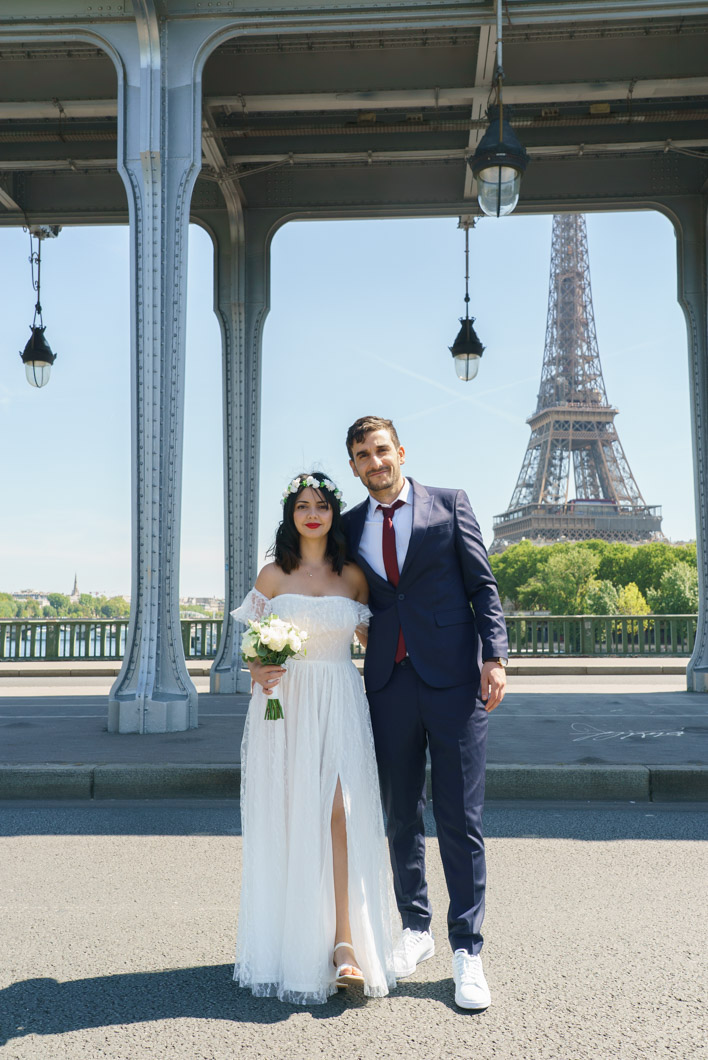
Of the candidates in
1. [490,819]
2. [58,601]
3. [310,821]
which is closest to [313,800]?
[310,821]

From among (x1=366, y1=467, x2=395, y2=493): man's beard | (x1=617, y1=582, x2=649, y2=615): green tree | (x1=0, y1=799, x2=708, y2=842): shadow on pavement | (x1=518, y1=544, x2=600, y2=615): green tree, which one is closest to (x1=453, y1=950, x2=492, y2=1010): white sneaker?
(x1=366, y1=467, x2=395, y2=493): man's beard

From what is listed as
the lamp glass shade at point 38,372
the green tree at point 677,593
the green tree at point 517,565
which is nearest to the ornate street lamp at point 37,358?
the lamp glass shade at point 38,372

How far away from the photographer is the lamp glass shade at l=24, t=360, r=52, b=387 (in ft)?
42.9

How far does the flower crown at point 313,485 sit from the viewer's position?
11.9 ft

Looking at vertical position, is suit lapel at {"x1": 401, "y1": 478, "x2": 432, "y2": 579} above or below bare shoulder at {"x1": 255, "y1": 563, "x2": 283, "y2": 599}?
above

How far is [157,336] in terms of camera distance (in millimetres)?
8406

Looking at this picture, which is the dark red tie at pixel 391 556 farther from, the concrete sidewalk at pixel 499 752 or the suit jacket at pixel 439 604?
the concrete sidewalk at pixel 499 752

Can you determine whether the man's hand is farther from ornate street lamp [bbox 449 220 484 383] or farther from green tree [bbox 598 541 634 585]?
green tree [bbox 598 541 634 585]

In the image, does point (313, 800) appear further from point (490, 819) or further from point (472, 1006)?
point (490, 819)

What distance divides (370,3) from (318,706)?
7324mm

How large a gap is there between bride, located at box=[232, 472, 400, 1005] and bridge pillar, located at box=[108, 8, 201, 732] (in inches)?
195

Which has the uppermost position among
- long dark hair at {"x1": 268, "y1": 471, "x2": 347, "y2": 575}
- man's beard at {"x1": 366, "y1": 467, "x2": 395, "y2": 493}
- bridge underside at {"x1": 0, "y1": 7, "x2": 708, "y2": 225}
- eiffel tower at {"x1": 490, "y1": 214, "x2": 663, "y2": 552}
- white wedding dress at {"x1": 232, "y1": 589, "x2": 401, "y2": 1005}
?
eiffel tower at {"x1": 490, "y1": 214, "x2": 663, "y2": 552}

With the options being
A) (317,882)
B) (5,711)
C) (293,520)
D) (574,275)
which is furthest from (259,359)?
(574,275)

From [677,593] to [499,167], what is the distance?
63207 mm
